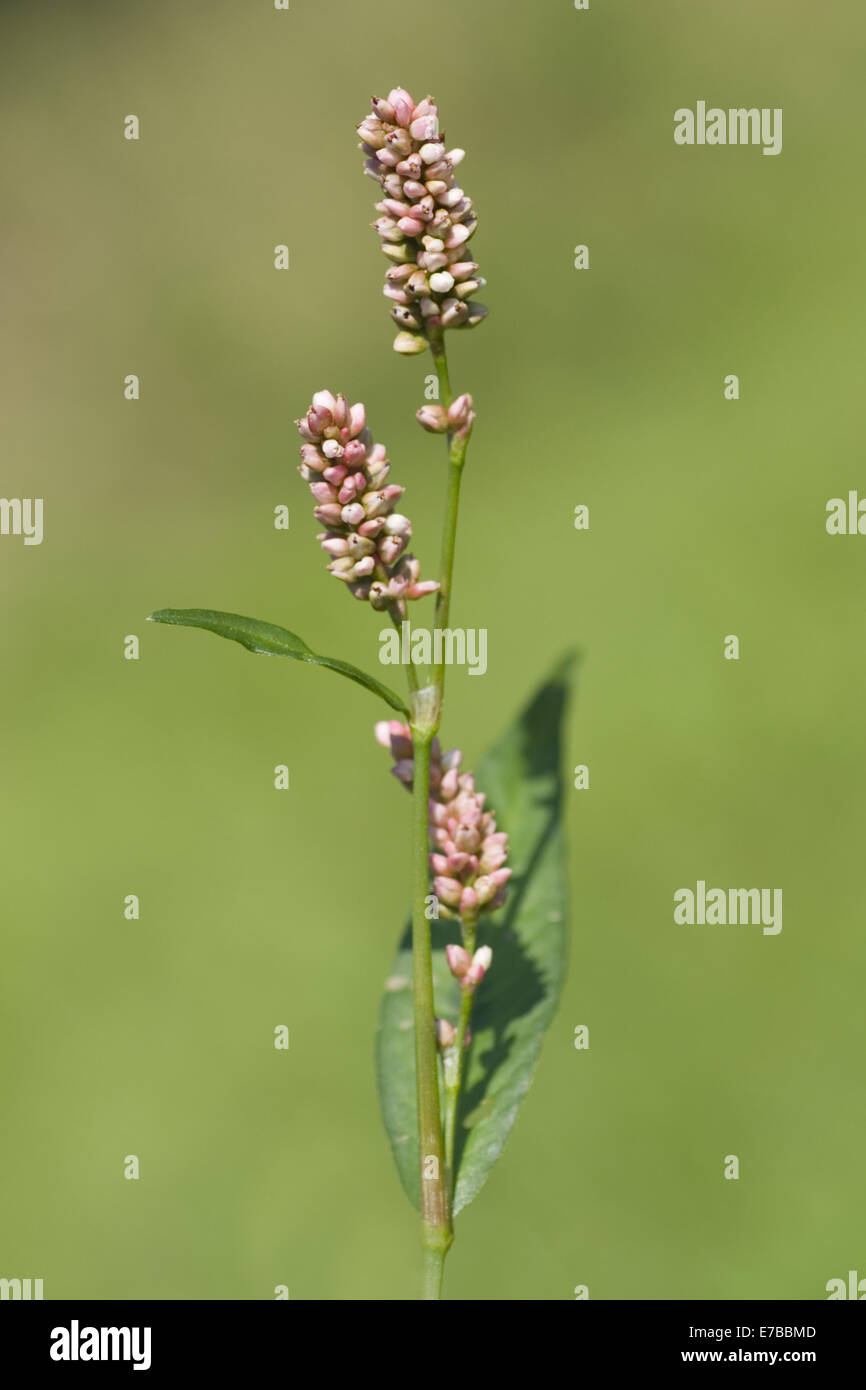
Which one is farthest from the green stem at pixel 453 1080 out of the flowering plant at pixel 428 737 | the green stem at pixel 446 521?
the green stem at pixel 446 521

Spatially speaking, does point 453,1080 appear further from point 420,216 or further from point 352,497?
point 420,216

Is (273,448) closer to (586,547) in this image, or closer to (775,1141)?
(586,547)

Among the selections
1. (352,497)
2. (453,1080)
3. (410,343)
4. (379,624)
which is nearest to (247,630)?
(352,497)

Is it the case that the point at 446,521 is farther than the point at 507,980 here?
No

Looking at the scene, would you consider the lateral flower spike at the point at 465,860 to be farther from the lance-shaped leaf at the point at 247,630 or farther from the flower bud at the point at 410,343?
the flower bud at the point at 410,343

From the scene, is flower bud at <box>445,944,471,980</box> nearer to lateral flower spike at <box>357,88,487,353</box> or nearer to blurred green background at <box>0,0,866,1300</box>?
lateral flower spike at <box>357,88,487,353</box>

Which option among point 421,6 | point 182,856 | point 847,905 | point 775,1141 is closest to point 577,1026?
point 775,1141

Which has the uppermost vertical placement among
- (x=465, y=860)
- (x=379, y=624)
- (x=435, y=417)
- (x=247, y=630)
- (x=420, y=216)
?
(x=379, y=624)
